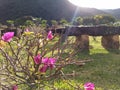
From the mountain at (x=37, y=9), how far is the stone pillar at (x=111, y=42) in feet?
158

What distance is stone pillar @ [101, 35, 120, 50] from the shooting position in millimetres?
12305

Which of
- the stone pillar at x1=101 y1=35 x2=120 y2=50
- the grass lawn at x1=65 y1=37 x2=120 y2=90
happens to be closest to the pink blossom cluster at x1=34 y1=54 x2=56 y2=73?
the grass lawn at x1=65 y1=37 x2=120 y2=90

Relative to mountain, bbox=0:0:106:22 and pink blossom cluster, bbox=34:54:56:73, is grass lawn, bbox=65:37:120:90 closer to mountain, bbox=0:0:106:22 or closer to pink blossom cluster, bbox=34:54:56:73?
pink blossom cluster, bbox=34:54:56:73

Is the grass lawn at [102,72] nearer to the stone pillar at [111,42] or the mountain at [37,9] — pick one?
the stone pillar at [111,42]

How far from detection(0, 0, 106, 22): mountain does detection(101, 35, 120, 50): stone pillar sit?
48.2 m

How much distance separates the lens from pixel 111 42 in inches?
490

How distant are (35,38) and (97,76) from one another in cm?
423

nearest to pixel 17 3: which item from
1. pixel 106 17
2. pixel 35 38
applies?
pixel 106 17

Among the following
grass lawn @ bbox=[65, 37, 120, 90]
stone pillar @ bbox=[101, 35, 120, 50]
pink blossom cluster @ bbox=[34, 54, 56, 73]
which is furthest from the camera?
stone pillar @ bbox=[101, 35, 120, 50]

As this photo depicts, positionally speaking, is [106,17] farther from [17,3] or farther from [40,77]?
[17,3]

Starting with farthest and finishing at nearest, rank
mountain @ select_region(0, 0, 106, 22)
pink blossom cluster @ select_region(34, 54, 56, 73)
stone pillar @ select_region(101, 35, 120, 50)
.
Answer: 1. mountain @ select_region(0, 0, 106, 22)
2. stone pillar @ select_region(101, 35, 120, 50)
3. pink blossom cluster @ select_region(34, 54, 56, 73)

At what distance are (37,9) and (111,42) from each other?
52646mm

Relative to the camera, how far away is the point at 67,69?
8.05m

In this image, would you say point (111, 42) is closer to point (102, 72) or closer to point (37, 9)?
point (102, 72)
